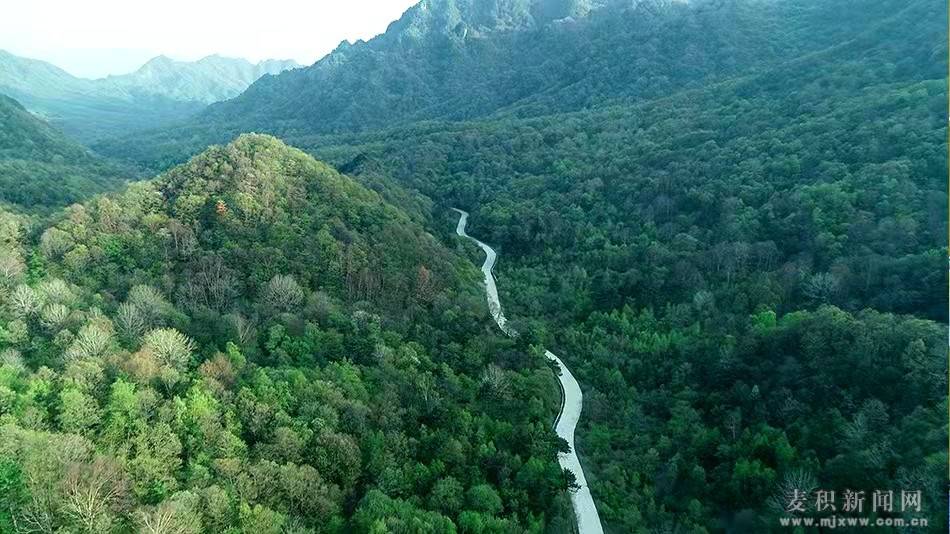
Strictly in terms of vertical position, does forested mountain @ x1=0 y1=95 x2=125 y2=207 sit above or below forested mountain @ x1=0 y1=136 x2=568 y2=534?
above

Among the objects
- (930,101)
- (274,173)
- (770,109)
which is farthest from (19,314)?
(770,109)

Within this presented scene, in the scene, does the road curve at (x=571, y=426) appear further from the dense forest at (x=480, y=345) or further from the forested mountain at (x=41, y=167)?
the forested mountain at (x=41, y=167)

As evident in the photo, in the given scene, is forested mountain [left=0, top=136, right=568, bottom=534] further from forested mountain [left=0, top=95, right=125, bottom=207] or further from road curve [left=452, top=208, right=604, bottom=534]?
forested mountain [left=0, top=95, right=125, bottom=207]

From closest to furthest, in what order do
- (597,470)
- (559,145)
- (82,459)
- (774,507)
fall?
(82,459) < (774,507) < (597,470) < (559,145)

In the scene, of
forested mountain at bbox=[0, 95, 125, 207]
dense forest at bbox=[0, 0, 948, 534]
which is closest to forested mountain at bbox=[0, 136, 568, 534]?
dense forest at bbox=[0, 0, 948, 534]

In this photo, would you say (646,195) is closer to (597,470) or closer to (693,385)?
(693,385)

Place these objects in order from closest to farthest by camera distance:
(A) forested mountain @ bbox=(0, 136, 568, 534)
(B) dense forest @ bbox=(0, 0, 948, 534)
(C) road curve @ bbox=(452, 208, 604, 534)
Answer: (A) forested mountain @ bbox=(0, 136, 568, 534) < (B) dense forest @ bbox=(0, 0, 948, 534) < (C) road curve @ bbox=(452, 208, 604, 534)
